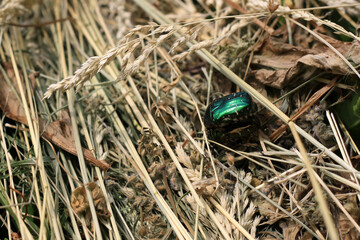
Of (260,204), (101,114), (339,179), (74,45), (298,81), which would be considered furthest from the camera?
(74,45)

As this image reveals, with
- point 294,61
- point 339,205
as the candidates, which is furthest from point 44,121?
point 339,205

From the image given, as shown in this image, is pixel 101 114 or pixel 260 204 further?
pixel 101 114

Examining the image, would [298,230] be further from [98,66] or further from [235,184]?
[98,66]

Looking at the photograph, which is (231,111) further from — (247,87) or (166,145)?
(166,145)

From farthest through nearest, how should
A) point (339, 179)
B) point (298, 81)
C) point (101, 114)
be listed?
point (101, 114) < point (298, 81) < point (339, 179)

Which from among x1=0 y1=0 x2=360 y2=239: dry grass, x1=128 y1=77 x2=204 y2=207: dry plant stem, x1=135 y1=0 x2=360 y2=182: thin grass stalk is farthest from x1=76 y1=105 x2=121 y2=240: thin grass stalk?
x1=135 y1=0 x2=360 y2=182: thin grass stalk

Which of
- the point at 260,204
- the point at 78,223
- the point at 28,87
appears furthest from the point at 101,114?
the point at 260,204
